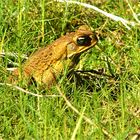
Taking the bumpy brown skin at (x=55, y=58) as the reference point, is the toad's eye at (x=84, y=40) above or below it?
above

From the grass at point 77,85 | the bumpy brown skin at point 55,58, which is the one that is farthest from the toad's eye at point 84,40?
the grass at point 77,85

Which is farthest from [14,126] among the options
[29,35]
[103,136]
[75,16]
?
[75,16]

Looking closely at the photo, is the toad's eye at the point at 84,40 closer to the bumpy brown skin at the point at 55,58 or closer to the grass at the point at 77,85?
the bumpy brown skin at the point at 55,58

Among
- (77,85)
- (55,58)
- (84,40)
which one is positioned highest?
(84,40)

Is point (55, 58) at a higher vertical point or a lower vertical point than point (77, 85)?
higher

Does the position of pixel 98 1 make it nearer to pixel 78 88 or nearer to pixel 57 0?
pixel 57 0

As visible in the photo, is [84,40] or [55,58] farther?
[55,58]
